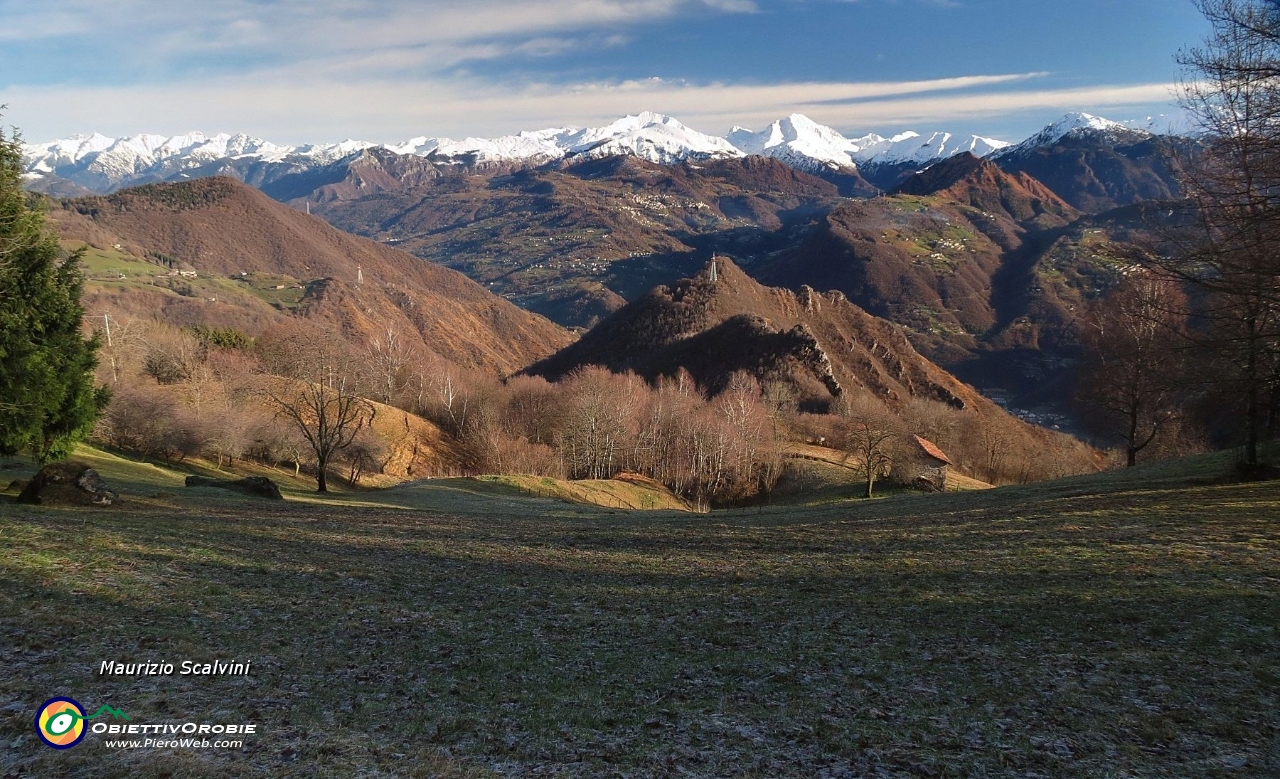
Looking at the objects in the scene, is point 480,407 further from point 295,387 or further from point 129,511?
point 129,511

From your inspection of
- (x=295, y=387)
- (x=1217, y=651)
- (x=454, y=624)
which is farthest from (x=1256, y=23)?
(x=295, y=387)

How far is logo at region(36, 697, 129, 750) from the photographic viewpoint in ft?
25.7

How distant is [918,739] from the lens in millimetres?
8938

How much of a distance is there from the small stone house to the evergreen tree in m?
55.6

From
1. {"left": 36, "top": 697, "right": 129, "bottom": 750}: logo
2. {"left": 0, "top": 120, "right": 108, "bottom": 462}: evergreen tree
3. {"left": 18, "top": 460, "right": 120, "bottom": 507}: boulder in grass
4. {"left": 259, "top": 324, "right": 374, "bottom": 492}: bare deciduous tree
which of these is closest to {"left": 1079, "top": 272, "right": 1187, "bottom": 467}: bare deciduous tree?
{"left": 36, "top": 697, "right": 129, "bottom": 750}: logo

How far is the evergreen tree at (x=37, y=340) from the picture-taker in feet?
80.9

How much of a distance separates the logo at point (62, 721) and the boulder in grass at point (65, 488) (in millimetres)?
17564

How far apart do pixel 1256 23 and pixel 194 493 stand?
128 feet

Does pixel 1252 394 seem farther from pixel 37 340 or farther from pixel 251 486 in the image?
pixel 37 340

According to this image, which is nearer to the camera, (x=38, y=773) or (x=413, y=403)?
(x=38, y=773)

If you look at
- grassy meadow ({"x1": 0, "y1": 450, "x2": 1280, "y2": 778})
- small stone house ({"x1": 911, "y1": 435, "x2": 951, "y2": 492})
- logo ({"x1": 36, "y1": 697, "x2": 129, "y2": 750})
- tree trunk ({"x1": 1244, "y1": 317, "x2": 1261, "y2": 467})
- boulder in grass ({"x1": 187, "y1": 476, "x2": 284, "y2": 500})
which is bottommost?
small stone house ({"x1": 911, "y1": 435, "x2": 951, "y2": 492})

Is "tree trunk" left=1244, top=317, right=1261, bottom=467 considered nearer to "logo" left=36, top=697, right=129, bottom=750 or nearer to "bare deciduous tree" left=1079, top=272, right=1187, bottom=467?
"bare deciduous tree" left=1079, top=272, right=1187, bottom=467

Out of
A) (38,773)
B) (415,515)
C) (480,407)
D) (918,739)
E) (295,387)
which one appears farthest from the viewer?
(480,407)

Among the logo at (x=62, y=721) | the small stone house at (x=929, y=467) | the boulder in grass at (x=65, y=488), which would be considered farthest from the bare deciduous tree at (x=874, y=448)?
the logo at (x=62, y=721)
